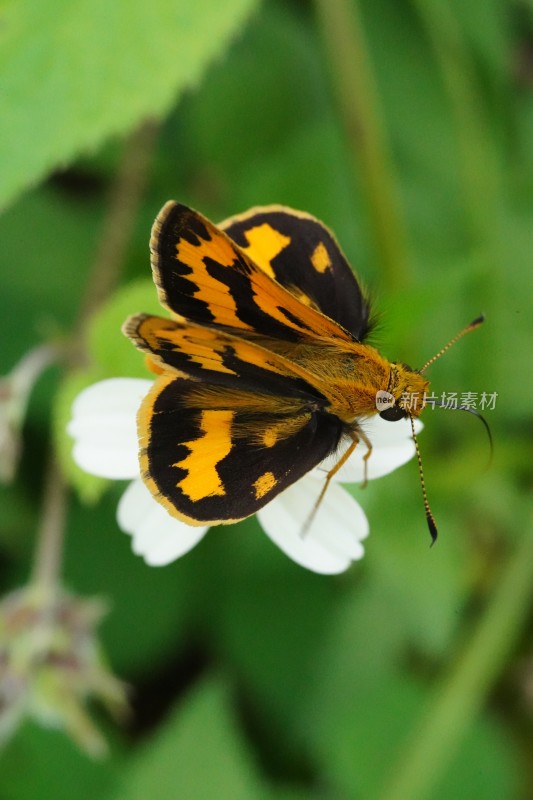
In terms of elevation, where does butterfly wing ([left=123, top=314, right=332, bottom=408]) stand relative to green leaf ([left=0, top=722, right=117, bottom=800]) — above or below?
above

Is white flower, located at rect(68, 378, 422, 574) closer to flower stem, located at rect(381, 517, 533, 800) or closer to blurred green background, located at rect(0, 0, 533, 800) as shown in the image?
blurred green background, located at rect(0, 0, 533, 800)

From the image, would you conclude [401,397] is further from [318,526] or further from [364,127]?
[364,127]

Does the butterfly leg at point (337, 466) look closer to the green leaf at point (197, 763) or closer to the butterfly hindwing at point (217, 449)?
the butterfly hindwing at point (217, 449)

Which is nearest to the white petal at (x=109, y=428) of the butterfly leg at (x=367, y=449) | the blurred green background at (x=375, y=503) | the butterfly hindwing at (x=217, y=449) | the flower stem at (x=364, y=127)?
the butterfly hindwing at (x=217, y=449)

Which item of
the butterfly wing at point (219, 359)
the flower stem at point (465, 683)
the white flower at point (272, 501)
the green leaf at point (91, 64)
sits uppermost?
the green leaf at point (91, 64)

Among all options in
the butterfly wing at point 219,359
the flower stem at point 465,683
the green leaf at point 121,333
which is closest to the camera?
the butterfly wing at point 219,359

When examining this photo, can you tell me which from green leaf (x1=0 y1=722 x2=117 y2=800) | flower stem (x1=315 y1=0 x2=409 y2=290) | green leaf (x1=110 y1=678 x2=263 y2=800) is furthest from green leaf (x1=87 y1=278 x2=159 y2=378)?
green leaf (x1=0 y1=722 x2=117 y2=800)

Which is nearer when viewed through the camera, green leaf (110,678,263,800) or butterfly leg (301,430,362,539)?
butterfly leg (301,430,362,539)

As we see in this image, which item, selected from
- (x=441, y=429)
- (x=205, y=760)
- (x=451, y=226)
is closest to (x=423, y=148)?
(x=451, y=226)
